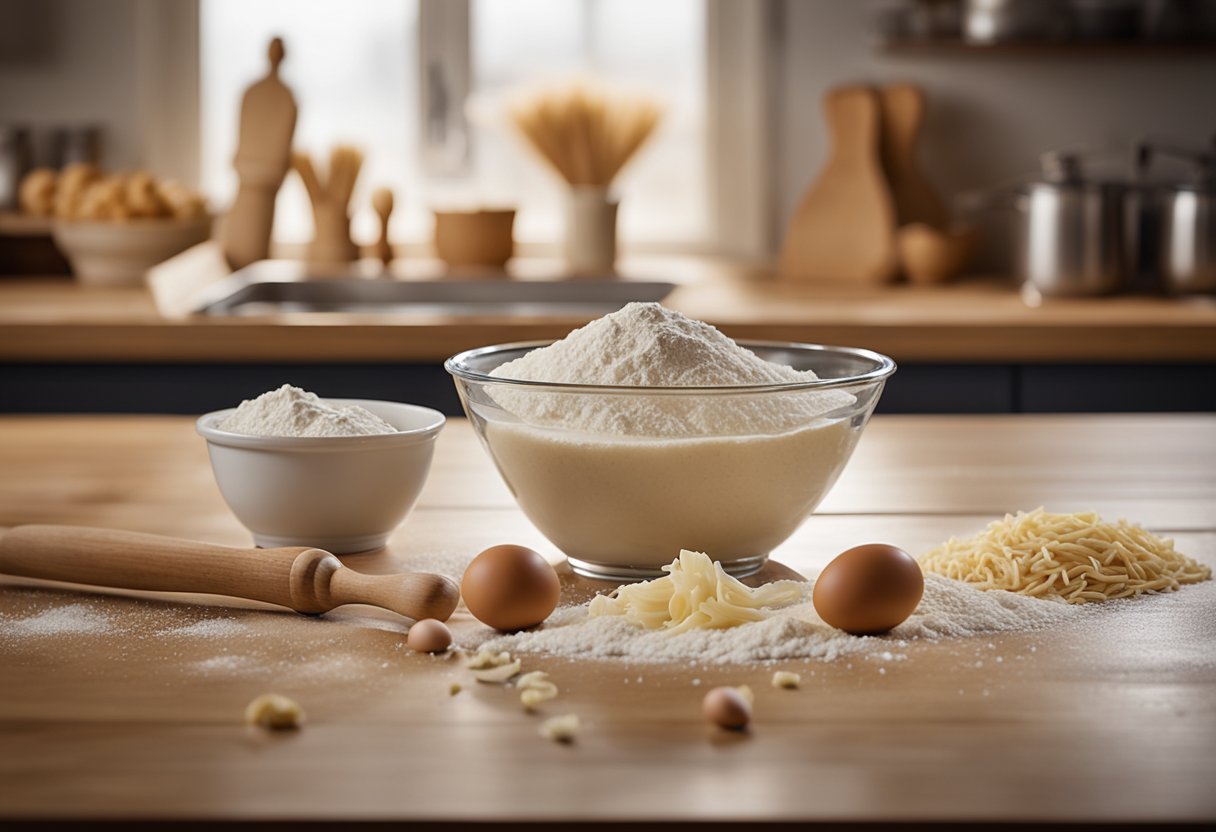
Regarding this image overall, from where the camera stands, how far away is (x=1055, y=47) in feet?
9.70

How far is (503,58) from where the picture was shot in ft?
10.9

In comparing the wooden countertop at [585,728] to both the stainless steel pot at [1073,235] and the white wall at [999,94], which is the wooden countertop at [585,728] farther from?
the white wall at [999,94]

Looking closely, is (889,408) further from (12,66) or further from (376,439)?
(12,66)

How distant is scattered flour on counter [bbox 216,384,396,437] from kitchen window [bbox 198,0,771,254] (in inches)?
86.4

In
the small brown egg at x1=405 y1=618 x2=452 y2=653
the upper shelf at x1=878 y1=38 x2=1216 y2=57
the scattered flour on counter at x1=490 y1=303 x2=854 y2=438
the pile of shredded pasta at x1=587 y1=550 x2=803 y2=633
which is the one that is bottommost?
the small brown egg at x1=405 y1=618 x2=452 y2=653

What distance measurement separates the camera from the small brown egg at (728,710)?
0.73m

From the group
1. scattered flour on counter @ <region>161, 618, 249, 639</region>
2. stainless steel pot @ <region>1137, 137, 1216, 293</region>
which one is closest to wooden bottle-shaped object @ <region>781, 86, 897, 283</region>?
stainless steel pot @ <region>1137, 137, 1216, 293</region>

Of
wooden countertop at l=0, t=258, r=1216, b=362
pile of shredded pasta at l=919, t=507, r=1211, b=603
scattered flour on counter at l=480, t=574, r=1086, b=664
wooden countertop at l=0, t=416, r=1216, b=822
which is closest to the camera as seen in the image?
wooden countertop at l=0, t=416, r=1216, b=822

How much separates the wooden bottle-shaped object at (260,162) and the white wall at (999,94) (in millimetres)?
1054

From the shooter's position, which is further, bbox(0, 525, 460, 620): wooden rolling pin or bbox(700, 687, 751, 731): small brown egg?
bbox(0, 525, 460, 620): wooden rolling pin

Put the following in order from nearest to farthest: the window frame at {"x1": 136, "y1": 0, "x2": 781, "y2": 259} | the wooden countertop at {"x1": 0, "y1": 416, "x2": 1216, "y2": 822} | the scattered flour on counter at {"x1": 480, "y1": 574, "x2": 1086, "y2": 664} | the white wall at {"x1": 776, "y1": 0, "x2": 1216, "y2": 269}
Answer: the wooden countertop at {"x1": 0, "y1": 416, "x2": 1216, "y2": 822} → the scattered flour on counter at {"x1": 480, "y1": 574, "x2": 1086, "y2": 664} → the white wall at {"x1": 776, "y1": 0, "x2": 1216, "y2": 269} → the window frame at {"x1": 136, "y1": 0, "x2": 781, "y2": 259}

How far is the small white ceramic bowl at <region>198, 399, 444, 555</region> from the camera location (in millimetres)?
1062

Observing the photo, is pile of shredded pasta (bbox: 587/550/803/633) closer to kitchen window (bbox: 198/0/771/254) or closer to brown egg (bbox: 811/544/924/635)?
brown egg (bbox: 811/544/924/635)

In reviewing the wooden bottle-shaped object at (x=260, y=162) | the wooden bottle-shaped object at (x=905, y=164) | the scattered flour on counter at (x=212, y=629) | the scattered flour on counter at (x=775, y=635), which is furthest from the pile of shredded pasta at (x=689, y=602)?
the wooden bottle-shaped object at (x=905, y=164)
